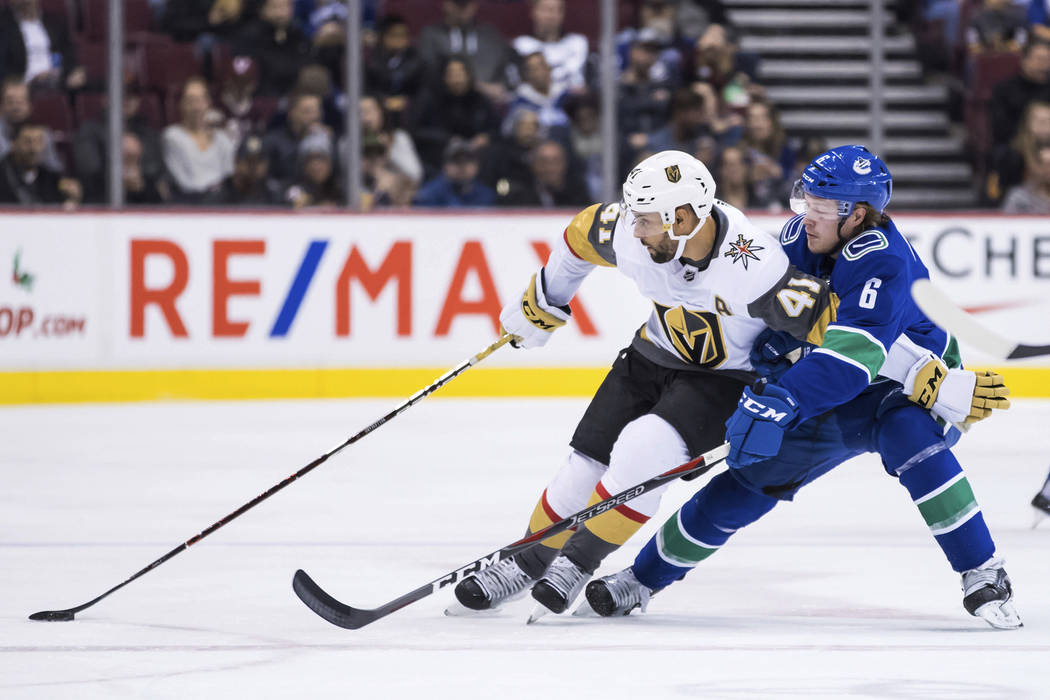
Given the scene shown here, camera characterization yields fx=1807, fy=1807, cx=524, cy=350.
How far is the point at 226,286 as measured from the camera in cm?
809

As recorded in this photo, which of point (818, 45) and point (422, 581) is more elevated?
point (818, 45)

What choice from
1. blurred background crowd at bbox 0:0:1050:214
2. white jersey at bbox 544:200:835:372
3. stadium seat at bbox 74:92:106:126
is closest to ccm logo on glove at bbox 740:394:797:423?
white jersey at bbox 544:200:835:372

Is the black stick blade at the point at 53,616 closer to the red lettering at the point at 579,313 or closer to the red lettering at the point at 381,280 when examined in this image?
the red lettering at the point at 381,280

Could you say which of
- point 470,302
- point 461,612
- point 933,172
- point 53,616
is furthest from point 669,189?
point 933,172

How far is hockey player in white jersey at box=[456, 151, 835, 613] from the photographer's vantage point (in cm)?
363

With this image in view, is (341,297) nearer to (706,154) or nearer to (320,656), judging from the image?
(706,154)

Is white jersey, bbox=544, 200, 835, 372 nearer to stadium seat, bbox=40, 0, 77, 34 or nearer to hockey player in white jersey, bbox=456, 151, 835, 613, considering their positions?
hockey player in white jersey, bbox=456, 151, 835, 613

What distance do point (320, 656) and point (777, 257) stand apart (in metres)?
1.22

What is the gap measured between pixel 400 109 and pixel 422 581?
465 centimetres

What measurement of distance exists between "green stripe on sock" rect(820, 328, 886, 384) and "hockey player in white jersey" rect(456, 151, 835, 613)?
14cm

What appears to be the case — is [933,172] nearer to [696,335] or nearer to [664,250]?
[696,335]

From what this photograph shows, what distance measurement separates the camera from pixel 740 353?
3795 millimetres

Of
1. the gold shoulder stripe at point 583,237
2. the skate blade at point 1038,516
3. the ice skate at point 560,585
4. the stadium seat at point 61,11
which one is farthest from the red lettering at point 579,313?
the ice skate at point 560,585

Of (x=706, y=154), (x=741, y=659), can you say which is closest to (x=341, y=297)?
(x=706, y=154)
